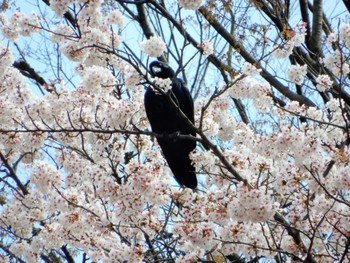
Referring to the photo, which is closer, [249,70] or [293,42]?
[249,70]

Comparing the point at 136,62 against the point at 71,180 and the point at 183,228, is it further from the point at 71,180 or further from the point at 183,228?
the point at 71,180

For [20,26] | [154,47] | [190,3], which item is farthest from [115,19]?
[20,26]

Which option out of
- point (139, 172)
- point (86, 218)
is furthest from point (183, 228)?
point (86, 218)

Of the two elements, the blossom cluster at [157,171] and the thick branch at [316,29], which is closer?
the blossom cluster at [157,171]

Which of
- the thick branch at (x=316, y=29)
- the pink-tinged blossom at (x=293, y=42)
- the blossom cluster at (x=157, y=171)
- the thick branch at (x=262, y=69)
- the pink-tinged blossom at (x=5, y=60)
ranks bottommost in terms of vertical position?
the blossom cluster at (x=157, y=171)

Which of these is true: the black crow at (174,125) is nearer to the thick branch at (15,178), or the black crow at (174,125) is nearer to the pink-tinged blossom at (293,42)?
the pink-tinged blossom at (293,42)

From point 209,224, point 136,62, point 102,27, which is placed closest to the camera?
point 136,62

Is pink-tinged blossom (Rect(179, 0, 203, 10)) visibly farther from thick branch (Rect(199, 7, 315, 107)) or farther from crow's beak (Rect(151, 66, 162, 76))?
thick branch (Rect(199, 7, 315, 107))

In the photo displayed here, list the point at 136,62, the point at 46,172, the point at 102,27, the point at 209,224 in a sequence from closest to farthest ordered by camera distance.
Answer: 1. the point at 136,62
2. the point at 209,224
3. the point at 102,27
4. the point at 46,172

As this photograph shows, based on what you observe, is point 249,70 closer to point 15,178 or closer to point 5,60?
point 5,60

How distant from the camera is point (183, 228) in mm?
3615

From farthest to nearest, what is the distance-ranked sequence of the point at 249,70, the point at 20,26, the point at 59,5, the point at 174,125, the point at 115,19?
1. the point at 174,125
2. the point at 20,26
3. the point at 115,19
4. the point at 249,70
5. the point at 59,5

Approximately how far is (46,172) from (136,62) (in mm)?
1454

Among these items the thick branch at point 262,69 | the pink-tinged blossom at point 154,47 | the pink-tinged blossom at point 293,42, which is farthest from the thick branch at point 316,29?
the pink-tinged blossom at point 154,47
